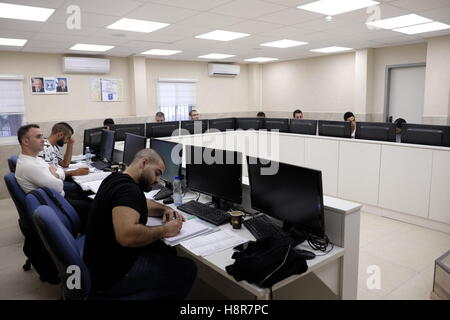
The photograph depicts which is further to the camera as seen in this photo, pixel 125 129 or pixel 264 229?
→ pixel 125 129

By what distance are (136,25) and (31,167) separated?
2886 millimetres

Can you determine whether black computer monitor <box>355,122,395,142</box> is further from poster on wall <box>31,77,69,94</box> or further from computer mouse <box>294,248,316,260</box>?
poster on wall <box>31,77,69,94</box>

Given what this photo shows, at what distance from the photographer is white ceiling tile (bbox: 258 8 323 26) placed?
421cm

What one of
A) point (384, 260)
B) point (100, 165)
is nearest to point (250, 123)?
point (100, 165)

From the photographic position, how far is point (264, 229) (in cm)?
200

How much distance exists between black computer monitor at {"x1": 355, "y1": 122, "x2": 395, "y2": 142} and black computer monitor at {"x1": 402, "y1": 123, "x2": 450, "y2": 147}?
0.51ft

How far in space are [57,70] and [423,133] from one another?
678cm

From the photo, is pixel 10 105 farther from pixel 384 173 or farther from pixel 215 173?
pixel 384 173

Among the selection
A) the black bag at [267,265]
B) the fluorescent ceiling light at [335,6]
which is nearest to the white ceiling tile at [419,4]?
the fluorescent ceiling light at [335,6]

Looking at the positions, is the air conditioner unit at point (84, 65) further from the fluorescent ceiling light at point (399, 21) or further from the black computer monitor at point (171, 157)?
the fluorescent ceiling light at point (399, 21)

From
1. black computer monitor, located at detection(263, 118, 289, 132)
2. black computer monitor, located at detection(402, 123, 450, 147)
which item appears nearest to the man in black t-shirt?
black computer monitor, located at detection(402, 123, 450, 147)

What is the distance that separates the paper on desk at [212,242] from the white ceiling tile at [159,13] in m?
2.94

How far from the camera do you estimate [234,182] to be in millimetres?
2297

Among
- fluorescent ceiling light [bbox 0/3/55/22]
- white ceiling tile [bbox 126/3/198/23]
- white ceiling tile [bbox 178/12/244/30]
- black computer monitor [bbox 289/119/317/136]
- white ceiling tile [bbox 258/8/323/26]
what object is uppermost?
white ceiling tile [bbox 258/8/323/26]
